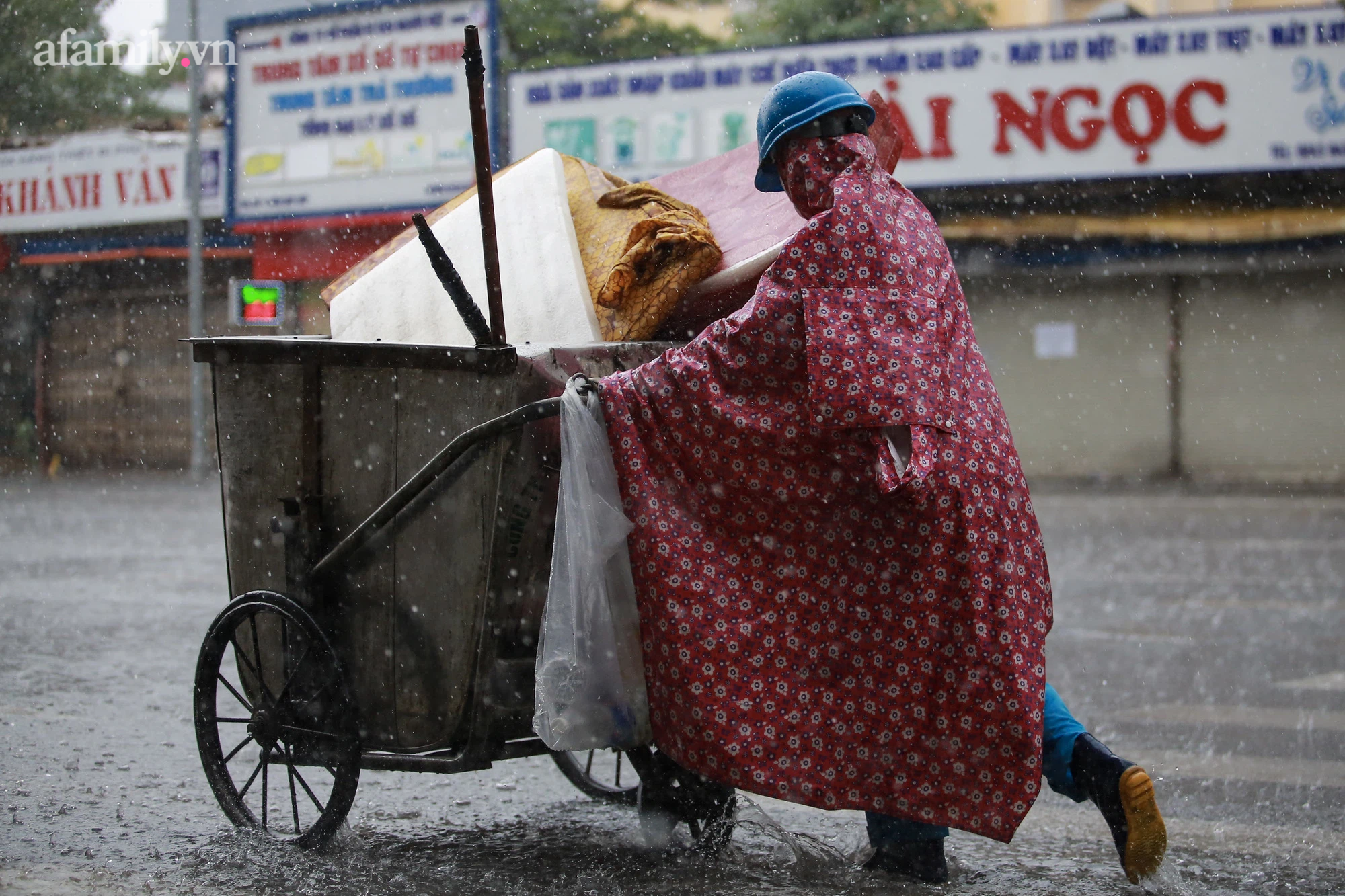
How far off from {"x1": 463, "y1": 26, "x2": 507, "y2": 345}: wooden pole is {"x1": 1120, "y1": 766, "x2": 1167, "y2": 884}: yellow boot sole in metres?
1.71

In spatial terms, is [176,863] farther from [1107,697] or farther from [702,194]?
[1107,697]

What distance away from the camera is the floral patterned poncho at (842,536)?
9.55ft

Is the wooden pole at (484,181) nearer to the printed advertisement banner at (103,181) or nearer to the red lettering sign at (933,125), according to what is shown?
the red lettering sign at (933,125)

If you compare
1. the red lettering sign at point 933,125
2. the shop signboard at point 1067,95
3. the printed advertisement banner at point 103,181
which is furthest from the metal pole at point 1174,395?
the printed advertisement banner at point 103,181

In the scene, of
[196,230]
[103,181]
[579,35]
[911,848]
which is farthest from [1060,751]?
[579,35]

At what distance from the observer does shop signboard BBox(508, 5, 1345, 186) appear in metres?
15.6

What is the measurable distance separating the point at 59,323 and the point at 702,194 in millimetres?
21345

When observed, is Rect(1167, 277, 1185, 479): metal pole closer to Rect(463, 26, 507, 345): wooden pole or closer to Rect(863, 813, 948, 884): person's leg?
Rect(863, 813, 948, 884): person's leg

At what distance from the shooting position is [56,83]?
826 inches

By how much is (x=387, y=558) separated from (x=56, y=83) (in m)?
20.5

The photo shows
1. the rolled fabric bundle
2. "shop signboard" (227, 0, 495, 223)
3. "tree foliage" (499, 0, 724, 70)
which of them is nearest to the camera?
the rolled fabric bundle

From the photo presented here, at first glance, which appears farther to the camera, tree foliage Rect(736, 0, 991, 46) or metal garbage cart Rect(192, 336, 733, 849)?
tree foliage Rect(736, 0, 991, 46)

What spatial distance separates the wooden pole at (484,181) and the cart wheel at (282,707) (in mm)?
897

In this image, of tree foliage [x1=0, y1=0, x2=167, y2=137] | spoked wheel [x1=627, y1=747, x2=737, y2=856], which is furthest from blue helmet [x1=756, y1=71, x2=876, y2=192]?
tree foliage [x1=0, y1=0, x2=167, y2=137]
